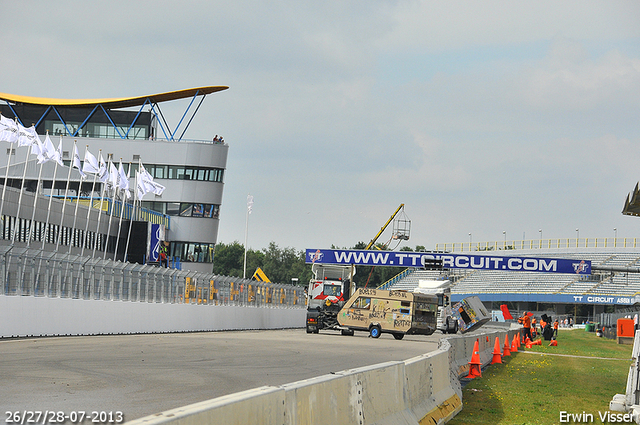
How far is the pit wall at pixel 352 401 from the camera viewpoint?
4.99 metres

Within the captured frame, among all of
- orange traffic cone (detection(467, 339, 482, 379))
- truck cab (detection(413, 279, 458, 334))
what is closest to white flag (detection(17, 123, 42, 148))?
truck cab (detection(413, 279, 458, 334))

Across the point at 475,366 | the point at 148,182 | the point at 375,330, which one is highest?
the point at 148,182

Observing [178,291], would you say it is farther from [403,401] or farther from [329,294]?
[403,401]

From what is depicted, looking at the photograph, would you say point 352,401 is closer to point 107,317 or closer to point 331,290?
point 107,317

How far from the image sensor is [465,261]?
2319 inches


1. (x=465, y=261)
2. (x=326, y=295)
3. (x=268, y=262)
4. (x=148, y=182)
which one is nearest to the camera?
(x=326, y=295)

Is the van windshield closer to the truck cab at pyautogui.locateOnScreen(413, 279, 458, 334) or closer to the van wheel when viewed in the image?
the truck cab at pyautogui.locateOnScreen(413, 279, 458, 334)

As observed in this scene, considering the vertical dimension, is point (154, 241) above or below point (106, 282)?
above

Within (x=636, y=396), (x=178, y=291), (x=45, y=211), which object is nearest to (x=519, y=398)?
(x=636, y=396)

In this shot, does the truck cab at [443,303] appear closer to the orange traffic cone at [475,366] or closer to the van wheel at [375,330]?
A: the van wheel at [375,330]

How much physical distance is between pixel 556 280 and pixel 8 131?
69.8m

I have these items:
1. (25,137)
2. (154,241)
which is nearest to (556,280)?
(154,241)

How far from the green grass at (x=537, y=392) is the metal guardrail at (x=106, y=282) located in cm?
1342

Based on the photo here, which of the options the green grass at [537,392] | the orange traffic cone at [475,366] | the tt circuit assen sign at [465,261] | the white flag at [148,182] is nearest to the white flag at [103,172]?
the white flag at [148,182]
